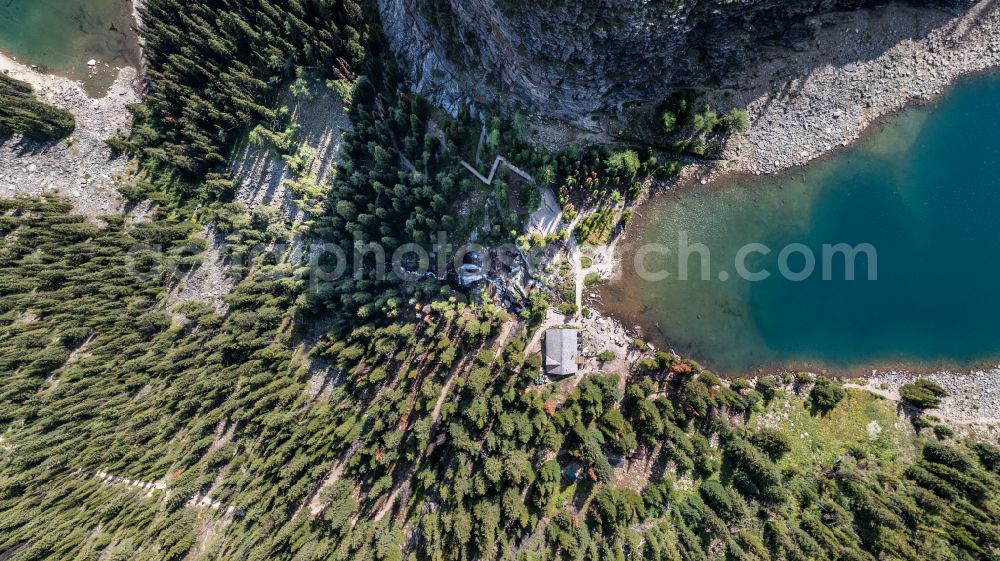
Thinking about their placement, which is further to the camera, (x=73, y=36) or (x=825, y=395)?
(x=73, y=36)

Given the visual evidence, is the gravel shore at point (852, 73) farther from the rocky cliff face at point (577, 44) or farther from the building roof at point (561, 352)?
the building roof at point (561, 352)

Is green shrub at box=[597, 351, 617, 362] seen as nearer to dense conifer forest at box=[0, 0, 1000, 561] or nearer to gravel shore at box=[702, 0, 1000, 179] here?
dense conifer forest at box=[0, 0, 1000, 561]

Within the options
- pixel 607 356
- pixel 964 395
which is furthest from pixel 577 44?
pixel 964 395

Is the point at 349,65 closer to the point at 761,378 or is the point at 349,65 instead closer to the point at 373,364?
the point at 373,364

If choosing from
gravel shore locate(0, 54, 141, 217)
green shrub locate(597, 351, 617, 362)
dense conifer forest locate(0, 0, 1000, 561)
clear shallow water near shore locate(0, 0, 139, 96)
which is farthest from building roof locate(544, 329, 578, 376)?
clear shallow water near shore locate(0, 0, 139, 96)

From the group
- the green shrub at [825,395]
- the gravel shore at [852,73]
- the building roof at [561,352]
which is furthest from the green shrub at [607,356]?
the gravel shore at [852,73]

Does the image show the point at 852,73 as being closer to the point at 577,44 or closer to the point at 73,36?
the point at 577,44

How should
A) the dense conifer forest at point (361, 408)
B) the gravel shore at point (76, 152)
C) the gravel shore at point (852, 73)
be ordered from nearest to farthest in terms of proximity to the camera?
1. the dense conifer forest at point (361, 408)
2. the gravel shore at point (852, 73)
3. the gravel shore at point (76, 152)
